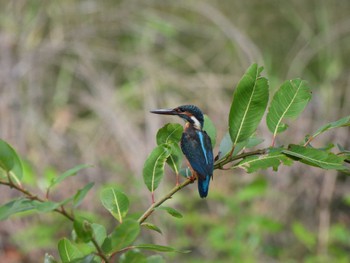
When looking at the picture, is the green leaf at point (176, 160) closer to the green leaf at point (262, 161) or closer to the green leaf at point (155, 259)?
the green leaf at point (262, 161)

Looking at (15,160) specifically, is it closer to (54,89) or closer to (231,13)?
(54,89)

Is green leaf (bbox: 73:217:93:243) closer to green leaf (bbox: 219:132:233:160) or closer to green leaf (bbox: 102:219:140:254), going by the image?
green leaf (bbox: 102:219:140:254)

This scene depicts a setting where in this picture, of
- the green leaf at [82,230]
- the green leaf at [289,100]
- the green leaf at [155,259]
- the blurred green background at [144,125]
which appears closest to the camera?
the green leaf at [82,230]

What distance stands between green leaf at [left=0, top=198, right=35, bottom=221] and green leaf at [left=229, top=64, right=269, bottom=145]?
1.16 ft

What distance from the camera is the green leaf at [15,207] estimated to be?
84 cm

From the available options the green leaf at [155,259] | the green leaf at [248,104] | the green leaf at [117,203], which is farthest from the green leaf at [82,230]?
the green leaf at [248,104]

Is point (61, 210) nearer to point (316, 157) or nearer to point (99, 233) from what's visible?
point (99, 233)

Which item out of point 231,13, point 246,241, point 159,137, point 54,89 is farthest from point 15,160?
point 231,13

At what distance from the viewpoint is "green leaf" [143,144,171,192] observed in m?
1.05

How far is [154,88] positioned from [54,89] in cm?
153

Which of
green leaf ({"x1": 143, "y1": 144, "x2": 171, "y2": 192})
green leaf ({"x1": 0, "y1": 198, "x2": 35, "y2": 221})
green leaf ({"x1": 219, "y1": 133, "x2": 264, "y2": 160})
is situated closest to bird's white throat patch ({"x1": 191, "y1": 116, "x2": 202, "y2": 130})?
green leaf ({"x1": 219, "y1": 133, "x2": 264, "y2": 160})

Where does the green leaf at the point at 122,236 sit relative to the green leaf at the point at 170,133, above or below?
below

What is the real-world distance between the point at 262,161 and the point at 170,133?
0.50 ft

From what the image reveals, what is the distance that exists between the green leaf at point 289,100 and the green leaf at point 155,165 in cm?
20
